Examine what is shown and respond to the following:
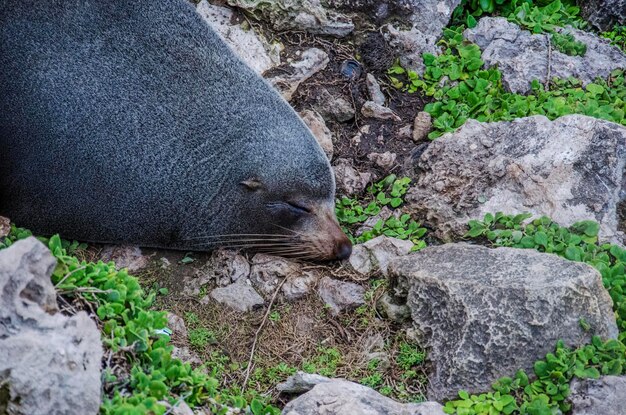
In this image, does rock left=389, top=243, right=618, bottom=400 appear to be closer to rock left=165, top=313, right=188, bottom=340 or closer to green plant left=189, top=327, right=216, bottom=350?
green plant left=189, top=327, right=216, bottom=350

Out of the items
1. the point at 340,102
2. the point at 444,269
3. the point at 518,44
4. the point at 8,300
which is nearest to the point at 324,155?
the point at 340,102

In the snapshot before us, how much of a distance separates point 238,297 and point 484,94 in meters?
2.53

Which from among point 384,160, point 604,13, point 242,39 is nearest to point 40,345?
point 384,160

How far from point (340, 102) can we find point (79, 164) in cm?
208

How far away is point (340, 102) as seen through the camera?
655 cm

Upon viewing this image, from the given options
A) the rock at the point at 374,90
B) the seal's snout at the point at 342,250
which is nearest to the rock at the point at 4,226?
the seal's snout at the point at 342,250

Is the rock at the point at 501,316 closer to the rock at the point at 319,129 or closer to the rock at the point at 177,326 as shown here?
the rock at the point at 177,326

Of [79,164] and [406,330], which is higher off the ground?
[79,164]

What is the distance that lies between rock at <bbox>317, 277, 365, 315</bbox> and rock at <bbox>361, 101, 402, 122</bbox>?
164cm

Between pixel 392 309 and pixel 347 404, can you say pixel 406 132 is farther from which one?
pixel 347 404

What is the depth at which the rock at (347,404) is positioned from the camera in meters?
4.06

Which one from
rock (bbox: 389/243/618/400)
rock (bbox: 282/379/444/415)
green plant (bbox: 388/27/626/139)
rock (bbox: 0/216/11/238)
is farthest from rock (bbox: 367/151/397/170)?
rock (bbox: 0/216/11/238)

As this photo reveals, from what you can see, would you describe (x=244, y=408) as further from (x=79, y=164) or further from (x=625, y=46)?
(x=625, y=46)

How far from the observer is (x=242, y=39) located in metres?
6.67
